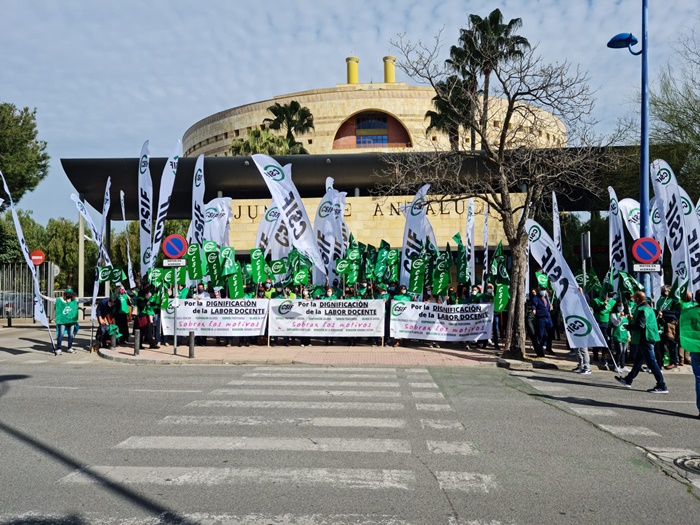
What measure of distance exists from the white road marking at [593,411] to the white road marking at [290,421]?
2.68m

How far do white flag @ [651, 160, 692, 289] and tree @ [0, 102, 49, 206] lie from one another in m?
30.4

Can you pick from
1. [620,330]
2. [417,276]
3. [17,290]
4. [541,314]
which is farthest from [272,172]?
[17,290]

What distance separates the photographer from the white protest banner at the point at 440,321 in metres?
16.7

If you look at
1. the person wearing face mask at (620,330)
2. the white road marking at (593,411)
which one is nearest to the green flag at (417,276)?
the person wearing face mask at (620,330)

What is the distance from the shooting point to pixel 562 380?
11781 millimetres

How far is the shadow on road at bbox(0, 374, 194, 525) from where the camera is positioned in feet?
14.3

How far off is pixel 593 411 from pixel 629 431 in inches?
48.7

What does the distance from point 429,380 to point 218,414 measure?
4.67 metres

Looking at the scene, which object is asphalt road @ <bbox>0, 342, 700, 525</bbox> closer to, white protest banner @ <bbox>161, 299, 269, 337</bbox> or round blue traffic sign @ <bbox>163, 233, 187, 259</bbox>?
round blue traffic sign @ <bbox>163, 233, 187, 259</bbox>

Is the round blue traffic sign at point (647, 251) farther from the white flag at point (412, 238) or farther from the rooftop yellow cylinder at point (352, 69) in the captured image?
the rooftop yellow cylinder at point (352, 69)

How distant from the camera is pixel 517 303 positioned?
14.8m

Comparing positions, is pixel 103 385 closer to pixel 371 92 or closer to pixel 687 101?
pixel 687 101

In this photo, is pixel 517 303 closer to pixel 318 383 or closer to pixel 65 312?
pixel 318 383

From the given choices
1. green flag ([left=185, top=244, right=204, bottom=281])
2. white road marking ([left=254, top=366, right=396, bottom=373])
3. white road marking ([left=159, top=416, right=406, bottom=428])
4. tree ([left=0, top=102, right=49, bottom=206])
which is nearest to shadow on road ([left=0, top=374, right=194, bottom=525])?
white road marking ([left=159, top=416, right=406, bottom=428])
